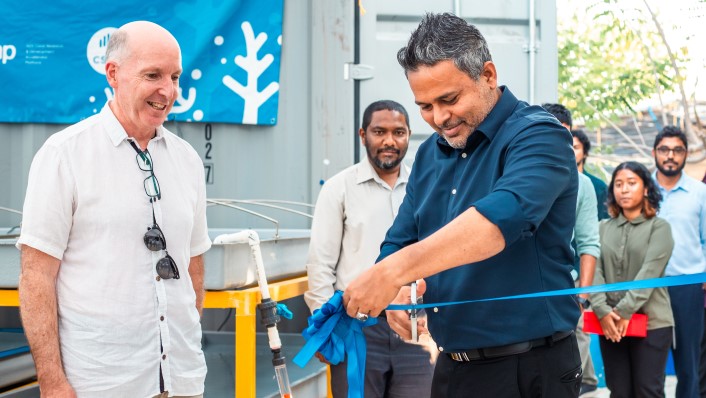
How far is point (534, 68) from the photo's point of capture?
551 cm

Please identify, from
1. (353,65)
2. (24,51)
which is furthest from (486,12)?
(24,51)

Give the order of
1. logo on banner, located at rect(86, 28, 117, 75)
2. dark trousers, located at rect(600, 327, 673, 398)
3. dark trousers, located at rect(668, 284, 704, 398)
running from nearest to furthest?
dark trousers, located at rect(600, 327, 673, 398)
logo on banner, located at rect(86, 28, 117, 75)
dark trousers, located at rect(668, 284, 704, 398)

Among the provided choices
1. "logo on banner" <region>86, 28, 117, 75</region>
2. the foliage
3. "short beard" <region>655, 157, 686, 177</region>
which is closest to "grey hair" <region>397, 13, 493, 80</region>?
"logo on banner" <region>86, 28, 117, 75</region>

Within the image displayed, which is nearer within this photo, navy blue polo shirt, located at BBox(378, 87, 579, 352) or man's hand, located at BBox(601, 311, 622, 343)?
navy blue polo shirt, located at BBox(378, 87, 579, 352)

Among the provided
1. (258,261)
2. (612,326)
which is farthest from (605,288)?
(612,326)

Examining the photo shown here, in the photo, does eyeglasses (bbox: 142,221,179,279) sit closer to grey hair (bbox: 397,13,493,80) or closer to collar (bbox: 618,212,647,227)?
grey hair (bbox: 397,13,493,80)

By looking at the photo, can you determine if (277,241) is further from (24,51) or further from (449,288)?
(24,51)

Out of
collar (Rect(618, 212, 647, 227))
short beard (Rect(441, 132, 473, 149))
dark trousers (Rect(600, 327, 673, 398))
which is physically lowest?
dark trousers (Rect(600, 327, 673, 398))

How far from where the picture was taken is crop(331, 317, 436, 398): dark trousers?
412cm

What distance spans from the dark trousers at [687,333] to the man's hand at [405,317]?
11.5ft

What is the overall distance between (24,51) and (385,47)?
2173mm

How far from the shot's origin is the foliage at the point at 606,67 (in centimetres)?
1544

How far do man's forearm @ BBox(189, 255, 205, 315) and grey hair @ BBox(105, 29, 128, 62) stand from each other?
72 cm

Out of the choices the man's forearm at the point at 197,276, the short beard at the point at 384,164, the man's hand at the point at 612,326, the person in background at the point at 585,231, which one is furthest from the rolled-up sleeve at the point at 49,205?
the man's hand at the point at 612,326
